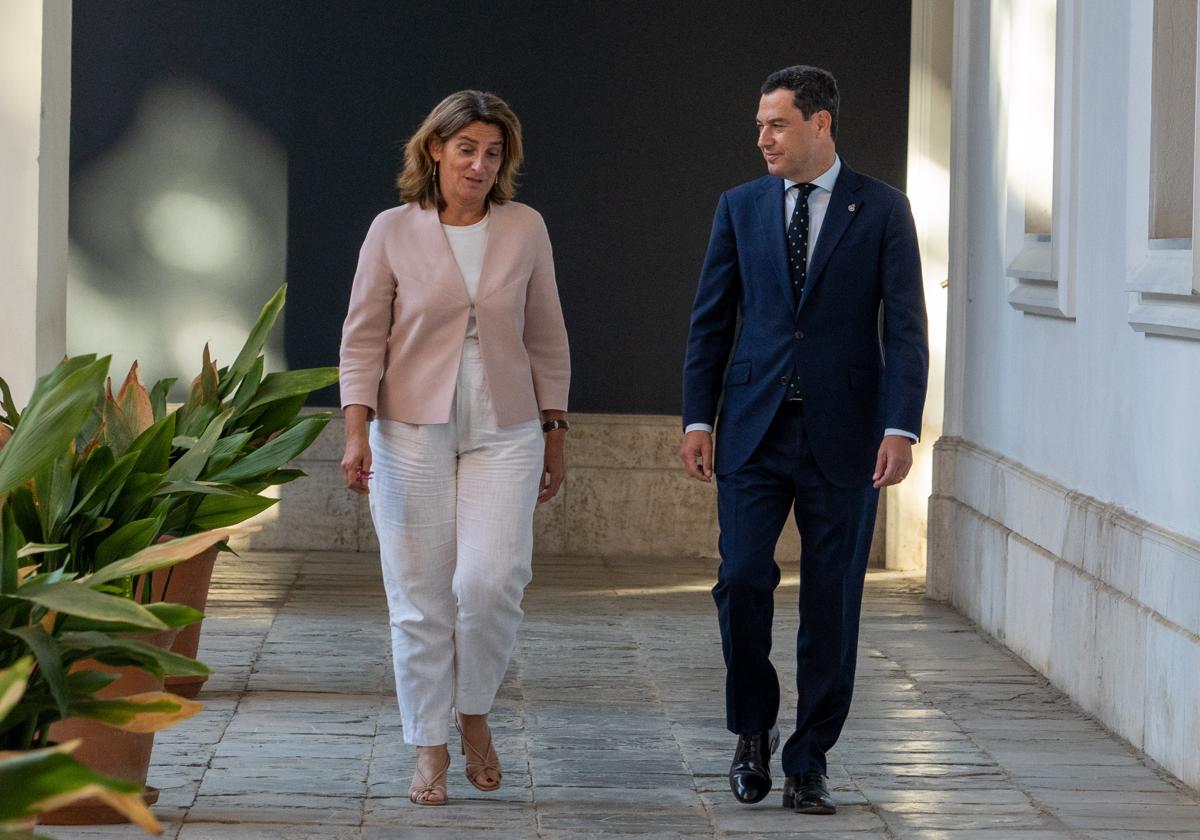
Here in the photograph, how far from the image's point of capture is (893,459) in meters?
3.78

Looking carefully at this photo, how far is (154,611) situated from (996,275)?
188 inches

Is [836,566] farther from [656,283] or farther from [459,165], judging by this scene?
[656,283]

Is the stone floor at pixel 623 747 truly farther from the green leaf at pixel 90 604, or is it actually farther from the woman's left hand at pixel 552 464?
the green leaf at pixel 90 604

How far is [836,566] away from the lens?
3912 mm

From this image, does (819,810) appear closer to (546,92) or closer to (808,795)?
(808,795)

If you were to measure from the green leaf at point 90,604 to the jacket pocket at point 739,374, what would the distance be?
5.94 feet

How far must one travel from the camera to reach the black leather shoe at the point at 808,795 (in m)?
3.92

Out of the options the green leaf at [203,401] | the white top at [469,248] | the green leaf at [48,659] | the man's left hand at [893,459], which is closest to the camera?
the green leaf at [48,659]

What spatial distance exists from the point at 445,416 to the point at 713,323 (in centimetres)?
67

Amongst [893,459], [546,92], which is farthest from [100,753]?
[546,92]

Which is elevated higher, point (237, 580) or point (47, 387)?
point (47, 387)

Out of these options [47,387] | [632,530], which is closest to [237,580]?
[632,530]

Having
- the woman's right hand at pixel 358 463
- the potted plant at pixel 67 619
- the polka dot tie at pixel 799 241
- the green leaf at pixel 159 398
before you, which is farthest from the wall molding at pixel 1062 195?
the potted plant at pixel 67 619

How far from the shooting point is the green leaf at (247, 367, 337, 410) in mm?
4527
